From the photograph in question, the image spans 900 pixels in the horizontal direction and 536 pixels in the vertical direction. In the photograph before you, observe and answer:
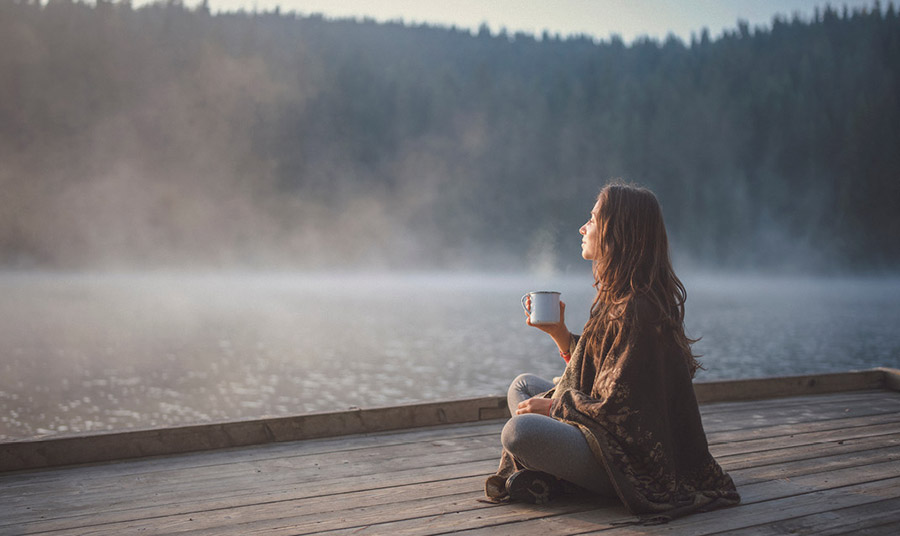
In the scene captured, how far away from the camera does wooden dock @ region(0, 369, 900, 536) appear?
1.68 m

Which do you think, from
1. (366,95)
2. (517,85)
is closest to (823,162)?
(517,85)

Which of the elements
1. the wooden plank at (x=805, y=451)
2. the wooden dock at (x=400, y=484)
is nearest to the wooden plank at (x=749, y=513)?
A: the wooden dock at (x=400, y=484)

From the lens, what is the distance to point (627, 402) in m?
1.66

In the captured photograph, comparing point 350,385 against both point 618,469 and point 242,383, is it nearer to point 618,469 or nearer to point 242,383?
point 242,383

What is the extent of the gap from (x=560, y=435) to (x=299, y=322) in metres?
31.0

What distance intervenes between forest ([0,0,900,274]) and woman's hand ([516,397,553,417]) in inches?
2114

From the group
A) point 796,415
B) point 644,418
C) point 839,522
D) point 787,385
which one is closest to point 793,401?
point 787,385

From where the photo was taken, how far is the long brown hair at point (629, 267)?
1.71 m

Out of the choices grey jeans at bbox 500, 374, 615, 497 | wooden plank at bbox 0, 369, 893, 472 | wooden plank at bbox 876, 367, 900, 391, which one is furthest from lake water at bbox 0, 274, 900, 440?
wooden plank at bbox 876, 367, 900, 391

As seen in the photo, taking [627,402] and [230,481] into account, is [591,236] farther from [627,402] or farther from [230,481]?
[230,481]

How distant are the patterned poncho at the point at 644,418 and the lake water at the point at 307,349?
1.19 m

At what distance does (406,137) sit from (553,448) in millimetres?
64672

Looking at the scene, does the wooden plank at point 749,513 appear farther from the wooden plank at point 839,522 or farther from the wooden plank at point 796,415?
the wooden plank at point 796,415

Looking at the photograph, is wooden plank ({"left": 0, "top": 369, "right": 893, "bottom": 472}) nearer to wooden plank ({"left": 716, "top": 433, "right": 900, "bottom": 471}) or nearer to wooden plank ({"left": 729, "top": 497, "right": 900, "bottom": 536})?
wooden plank ({"left": 716, "top": 433, "right": 900, "bottom": 471})
